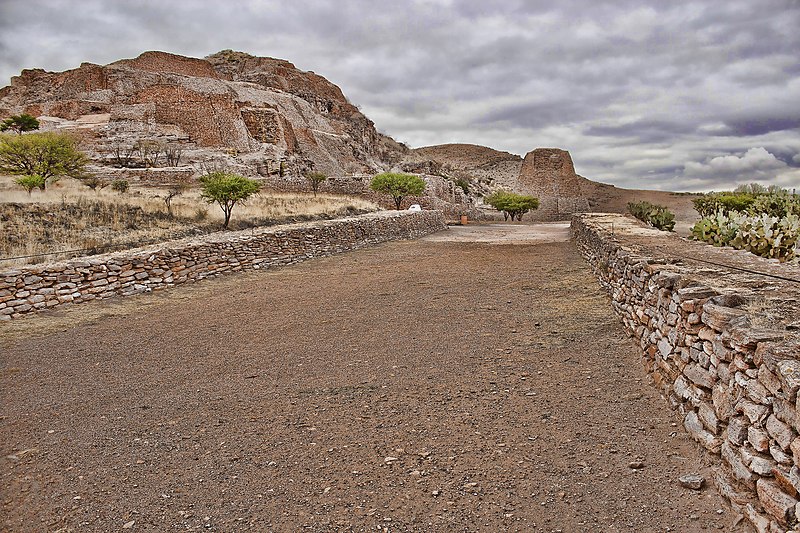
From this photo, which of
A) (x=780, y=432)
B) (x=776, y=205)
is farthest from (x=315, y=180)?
(x=780, y=432)

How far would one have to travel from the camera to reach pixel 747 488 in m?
2.93

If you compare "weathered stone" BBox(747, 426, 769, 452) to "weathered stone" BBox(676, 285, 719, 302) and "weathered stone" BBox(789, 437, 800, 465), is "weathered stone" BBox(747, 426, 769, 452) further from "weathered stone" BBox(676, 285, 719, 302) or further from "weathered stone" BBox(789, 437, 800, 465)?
"weathered stone" BBox(676, 285, 719, 302)

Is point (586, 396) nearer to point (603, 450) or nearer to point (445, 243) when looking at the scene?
point (603, 450)

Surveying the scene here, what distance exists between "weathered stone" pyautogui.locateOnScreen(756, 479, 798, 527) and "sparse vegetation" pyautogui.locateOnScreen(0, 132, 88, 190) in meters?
22.3

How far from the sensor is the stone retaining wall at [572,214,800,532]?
8.48 ft

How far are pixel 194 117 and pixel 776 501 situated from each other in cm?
4418

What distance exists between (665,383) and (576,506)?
6.17 ft

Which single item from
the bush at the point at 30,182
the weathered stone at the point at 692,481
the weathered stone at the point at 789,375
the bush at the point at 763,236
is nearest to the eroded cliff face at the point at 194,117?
the bush at the point at 30,182

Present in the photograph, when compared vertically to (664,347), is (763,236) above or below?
above

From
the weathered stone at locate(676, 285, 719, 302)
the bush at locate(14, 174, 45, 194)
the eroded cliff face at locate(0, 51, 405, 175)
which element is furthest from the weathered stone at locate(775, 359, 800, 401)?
the eroded cliff face at locate(0, 51, 405, 175)

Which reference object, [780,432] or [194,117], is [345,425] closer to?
[780,432]

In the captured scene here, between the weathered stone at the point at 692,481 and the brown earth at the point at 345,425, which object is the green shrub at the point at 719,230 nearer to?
the brown earth at the point at 345,425

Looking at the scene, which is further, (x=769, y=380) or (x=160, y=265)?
(x=160, y=265)

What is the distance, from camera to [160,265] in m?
10.4
